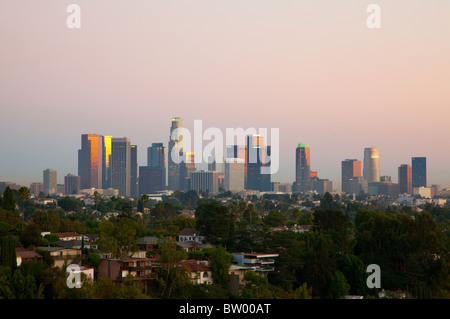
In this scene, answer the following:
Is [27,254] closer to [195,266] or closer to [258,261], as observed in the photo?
[195,266]

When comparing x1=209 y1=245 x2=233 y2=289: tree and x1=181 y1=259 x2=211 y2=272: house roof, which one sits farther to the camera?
x1=209 y1=245 x2=233 y2=289: tree

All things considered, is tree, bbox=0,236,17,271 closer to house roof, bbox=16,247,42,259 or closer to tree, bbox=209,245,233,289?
house roof, bbox=16,247,42,259

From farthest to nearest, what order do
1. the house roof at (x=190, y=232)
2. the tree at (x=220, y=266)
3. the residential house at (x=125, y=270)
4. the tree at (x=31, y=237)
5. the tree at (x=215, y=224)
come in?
the house roof at (x=190, y=232) → the tree at (x=215, y=224) → the tree at (x=31, y=237) → the tree at (x=220, y=266) → the residential house at (x=125, y=270)

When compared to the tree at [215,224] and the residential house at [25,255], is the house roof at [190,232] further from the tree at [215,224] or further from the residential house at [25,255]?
the residential house at [25,255]

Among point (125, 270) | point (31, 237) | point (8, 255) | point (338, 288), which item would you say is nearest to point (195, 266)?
point (125, 270)

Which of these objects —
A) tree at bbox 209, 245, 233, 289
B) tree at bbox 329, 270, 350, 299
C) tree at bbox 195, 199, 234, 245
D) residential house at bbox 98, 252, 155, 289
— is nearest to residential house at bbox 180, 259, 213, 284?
tree at bbox 209, 245, 233, 289

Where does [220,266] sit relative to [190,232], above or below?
below

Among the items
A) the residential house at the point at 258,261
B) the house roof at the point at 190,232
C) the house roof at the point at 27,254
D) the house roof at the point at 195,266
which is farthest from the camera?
the house roof at the point at 190,232

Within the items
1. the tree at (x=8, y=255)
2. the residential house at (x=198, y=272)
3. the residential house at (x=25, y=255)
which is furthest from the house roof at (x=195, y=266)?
the tree at (x=8, y=255)

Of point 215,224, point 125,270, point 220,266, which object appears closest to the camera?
point 125,270
